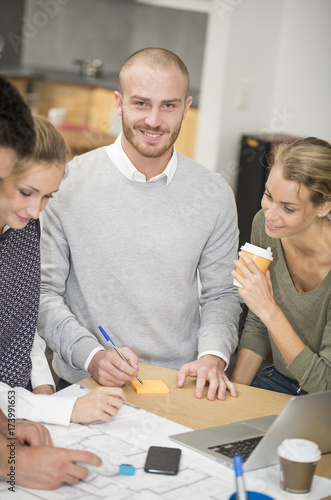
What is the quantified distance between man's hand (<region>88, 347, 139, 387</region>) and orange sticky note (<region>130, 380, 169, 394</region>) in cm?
3

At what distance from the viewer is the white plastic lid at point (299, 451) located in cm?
116

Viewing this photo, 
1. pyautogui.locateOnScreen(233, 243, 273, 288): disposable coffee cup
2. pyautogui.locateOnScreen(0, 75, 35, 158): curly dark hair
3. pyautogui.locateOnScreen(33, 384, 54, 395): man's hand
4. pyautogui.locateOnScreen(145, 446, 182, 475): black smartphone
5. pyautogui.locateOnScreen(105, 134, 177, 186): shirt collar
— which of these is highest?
pyautogui.locateOnScreen(0, 75, 35, 158): curly dark hair

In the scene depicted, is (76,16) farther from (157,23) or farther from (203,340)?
(203,340)

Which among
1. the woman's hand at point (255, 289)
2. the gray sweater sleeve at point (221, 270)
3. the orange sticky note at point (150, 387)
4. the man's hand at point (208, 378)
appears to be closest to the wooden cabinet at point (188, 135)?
the gray sweater sleeve at point (221, 270)

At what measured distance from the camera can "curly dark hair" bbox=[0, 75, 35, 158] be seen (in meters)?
1.22

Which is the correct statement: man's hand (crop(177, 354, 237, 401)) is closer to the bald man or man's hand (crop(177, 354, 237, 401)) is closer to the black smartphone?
the bald man

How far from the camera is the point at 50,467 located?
1.17 metres

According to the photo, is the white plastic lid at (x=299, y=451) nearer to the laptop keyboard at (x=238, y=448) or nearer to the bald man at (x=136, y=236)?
the laptop keyboard at (x=238, y=448)

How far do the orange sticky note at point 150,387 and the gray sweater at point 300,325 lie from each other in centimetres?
36

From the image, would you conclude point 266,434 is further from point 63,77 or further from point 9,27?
point 9,27

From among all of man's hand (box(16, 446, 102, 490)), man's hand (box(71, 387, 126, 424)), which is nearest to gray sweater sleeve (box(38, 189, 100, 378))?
man's hand (box(71, 387, 126, 424))

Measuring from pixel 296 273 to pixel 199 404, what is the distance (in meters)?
0.59

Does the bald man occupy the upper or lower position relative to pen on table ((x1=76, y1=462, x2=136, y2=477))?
upper

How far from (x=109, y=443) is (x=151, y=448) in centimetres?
9
